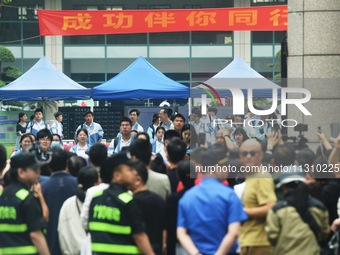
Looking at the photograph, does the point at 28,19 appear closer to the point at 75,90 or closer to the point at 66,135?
the point at 66,135

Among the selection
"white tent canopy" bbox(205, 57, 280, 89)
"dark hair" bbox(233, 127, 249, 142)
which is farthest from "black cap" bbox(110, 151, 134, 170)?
"white tent canopy" bbox(205, 57, 280, 89)

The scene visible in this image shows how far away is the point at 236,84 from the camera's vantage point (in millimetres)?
22812

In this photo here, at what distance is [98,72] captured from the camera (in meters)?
46.1

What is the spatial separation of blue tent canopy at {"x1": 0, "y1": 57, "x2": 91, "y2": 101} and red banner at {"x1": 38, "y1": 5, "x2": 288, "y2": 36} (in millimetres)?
4947

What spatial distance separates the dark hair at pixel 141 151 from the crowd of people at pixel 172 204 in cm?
1

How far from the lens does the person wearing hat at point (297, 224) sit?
25.3 ft

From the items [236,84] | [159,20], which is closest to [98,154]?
[236,84]

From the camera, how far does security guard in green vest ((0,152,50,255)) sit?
819 cm

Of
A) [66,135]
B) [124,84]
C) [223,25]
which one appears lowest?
[66,135]

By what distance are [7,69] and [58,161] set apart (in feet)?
112

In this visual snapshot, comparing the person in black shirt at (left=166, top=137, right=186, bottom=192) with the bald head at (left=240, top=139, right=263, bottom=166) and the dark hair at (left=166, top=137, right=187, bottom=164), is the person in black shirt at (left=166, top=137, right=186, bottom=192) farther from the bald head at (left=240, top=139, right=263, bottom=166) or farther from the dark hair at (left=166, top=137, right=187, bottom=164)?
the bald head at (left=240, top=139, right=263, bottom=166)

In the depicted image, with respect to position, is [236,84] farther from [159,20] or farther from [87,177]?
[87,177]

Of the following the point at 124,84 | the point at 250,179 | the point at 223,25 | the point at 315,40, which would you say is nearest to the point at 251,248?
the point at 250,179

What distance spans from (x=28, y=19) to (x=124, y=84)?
83.8 feet
